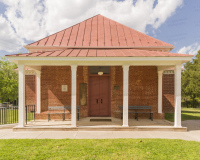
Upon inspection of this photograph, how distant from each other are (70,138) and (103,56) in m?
3.89

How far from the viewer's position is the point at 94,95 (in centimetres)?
931

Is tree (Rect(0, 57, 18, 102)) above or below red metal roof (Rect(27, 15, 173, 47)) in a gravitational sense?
below

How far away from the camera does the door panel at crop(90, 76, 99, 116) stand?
9273 mm

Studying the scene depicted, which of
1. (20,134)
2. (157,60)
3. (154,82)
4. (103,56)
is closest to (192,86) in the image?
(154,82)

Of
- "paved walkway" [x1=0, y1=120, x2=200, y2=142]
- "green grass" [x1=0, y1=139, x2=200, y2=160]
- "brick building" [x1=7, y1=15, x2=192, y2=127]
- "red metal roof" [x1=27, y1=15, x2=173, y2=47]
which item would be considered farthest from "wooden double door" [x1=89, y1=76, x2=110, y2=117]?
"green grass" [x1=0, y1=139, x2=200, y2=160]

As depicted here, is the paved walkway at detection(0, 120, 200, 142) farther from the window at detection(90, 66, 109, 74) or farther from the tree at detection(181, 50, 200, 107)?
the tree at detection(181, 50, 200, 107)

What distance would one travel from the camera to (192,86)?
93.2 feet

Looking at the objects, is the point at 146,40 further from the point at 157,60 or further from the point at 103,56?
the point at 103,56

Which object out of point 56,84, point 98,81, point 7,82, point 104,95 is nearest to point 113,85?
point 104,95

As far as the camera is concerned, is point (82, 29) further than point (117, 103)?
Yes

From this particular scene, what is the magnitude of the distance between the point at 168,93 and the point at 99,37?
8.57 metres

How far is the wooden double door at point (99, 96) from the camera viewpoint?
9273 millimetres

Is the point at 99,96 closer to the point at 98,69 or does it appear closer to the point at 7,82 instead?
the point at 98,69

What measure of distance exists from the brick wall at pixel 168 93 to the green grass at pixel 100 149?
27.3ft
